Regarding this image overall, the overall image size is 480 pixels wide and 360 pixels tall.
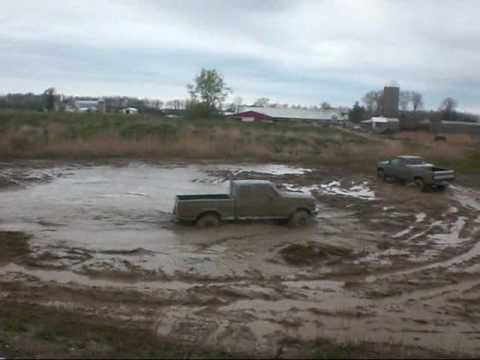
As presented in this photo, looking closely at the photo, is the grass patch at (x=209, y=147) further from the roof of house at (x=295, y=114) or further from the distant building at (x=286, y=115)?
the roof of house at (x=295, y=114)

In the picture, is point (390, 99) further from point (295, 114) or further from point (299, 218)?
point (299, 218)

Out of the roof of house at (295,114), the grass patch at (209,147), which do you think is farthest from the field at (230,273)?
the roof of house at (295,114)

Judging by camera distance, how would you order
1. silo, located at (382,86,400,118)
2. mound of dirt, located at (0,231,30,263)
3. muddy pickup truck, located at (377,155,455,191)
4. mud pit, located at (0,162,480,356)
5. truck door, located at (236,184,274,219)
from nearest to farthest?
mud pit, located at (0,162,480,356)
mound of dirt, located at (0,231,30,263)
truck door, located at (236,184,274,219)
muddy pickup truck, located at (377,155,455,191)
silo, located at (382,86,400,118)

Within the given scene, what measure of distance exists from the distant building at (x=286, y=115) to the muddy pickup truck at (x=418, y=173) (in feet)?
223

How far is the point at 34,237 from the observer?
17.1m

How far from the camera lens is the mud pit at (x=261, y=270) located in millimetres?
10281

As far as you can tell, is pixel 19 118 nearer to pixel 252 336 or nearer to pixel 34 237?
pixel 34 237

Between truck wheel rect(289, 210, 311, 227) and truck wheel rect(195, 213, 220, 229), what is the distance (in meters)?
2.68

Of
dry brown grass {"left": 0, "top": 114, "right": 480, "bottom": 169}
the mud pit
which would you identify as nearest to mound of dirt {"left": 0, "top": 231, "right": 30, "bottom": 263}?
the mud pit

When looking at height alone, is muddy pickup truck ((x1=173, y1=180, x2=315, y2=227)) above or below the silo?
below

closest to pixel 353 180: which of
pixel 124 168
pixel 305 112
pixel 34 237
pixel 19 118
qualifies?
pixel 124 168

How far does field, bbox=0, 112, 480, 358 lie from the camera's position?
30.3ft

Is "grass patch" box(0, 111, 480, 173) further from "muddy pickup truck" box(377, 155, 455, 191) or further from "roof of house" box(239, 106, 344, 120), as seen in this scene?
"roof of house" box(239, 106, 344, 120)

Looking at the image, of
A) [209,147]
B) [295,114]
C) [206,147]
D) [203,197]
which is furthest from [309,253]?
[295,114]
